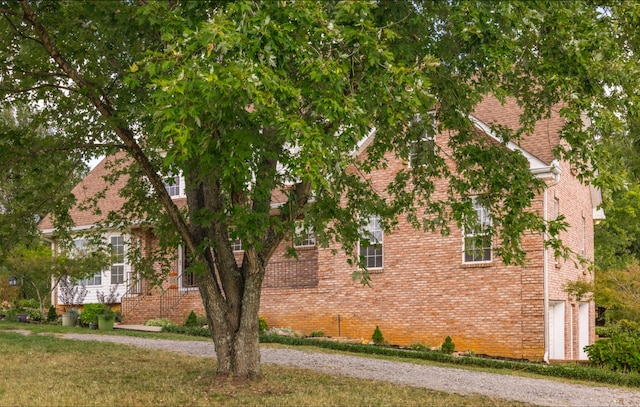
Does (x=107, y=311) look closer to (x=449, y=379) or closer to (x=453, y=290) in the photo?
(x=453, y=290)

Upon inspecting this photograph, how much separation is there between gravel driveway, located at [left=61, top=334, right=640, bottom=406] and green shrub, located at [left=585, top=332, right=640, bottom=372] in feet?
6.46

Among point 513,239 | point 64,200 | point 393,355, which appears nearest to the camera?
point 513,239

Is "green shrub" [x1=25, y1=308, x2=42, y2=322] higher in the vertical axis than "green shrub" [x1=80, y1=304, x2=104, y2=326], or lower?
lower

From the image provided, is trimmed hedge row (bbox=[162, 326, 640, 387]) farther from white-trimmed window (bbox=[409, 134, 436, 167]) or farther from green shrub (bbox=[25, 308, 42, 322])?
green shrub (bbox=[25, 308, 42, 322])

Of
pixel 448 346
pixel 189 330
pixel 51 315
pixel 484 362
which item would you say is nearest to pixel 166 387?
pixel 484 362

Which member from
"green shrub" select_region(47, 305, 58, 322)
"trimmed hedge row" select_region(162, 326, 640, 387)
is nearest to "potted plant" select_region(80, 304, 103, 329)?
"green shrub" select_region(47, 305, 58, 322)

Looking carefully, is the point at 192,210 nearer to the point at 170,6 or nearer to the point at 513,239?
the point at 170,6

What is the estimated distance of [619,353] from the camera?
51.5ft

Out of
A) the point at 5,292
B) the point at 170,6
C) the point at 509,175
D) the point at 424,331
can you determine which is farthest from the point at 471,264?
the point at 5,292

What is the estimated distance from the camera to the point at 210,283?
1077cm

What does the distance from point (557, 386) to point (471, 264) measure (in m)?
5.53

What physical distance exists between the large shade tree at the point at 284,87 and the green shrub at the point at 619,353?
6.76 m

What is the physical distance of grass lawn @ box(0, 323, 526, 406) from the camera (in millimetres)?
9875

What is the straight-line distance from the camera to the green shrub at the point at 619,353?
15469 millimetres
